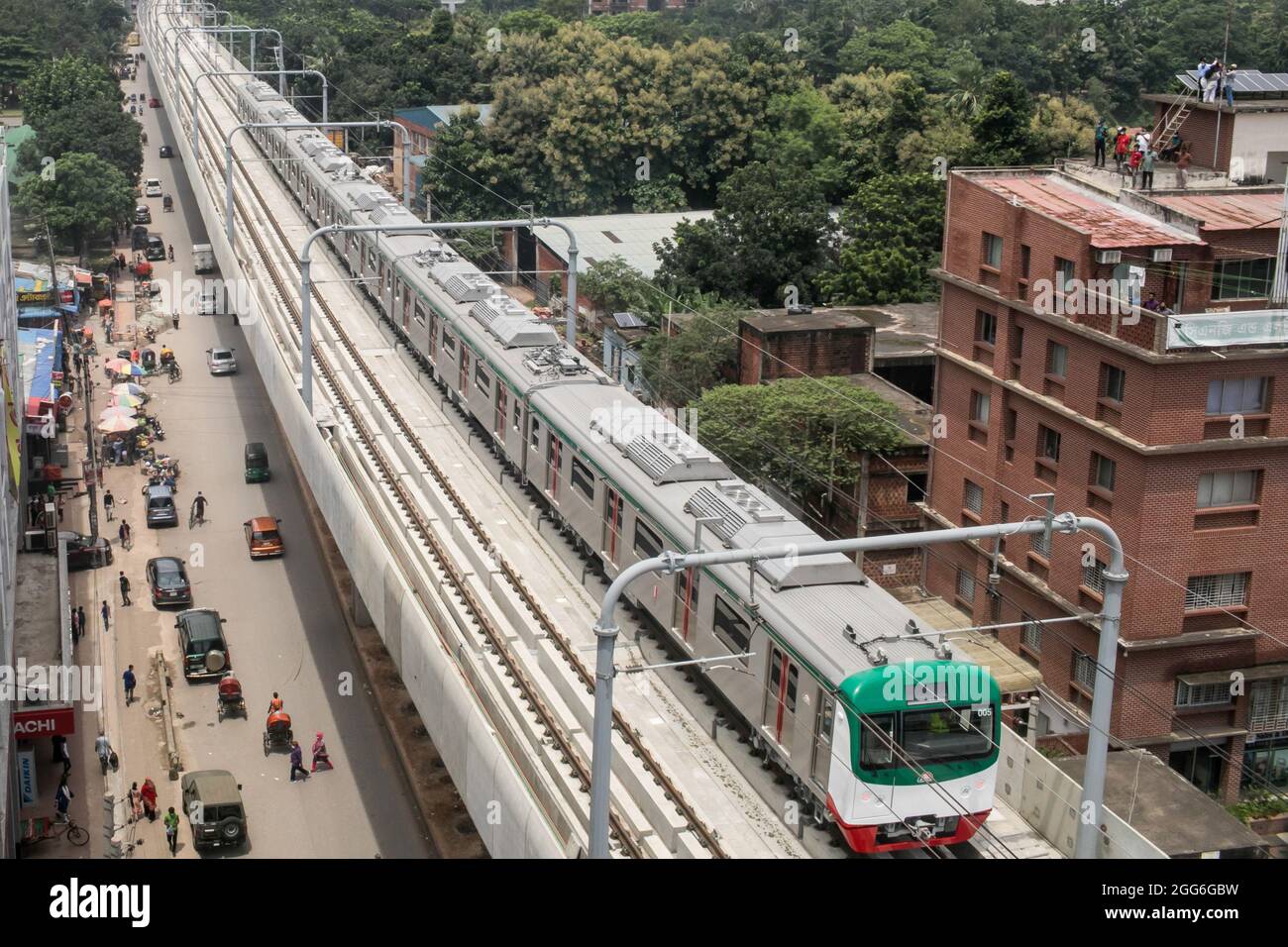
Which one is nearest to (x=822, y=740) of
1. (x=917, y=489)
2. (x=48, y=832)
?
(x=48, y=832)

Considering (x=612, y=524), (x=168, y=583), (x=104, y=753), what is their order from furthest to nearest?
(x=168, y=583), (x=104, y=753), (x=612, y=524)

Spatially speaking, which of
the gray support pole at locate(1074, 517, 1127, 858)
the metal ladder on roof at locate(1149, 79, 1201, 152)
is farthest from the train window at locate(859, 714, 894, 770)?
the metal ladder on roof at locate(1149, 79, 1201, 152)

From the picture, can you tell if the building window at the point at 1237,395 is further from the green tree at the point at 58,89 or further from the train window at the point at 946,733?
the green tree at the point at 58,89

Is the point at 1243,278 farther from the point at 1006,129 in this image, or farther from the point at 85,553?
the point at 85,553

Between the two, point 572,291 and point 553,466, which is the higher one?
point 572,291

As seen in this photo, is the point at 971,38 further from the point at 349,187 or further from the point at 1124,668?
the point at 1124,668

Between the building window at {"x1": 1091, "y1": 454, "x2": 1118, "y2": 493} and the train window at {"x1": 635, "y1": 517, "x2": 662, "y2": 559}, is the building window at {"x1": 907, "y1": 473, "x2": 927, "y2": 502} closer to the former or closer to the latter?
the building window at {"x1": 1091, "y1": 454, "x2": 1118, "y2": 493}

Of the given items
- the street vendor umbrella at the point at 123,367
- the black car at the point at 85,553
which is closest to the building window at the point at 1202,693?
the black car at the point at 85,553
